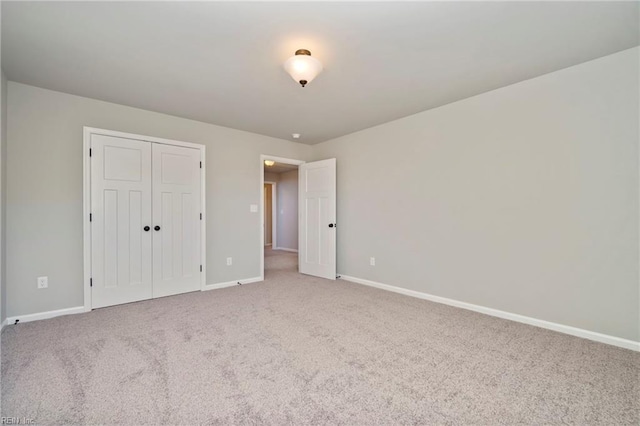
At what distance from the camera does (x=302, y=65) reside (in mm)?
2279

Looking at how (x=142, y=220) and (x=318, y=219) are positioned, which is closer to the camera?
(x=142, y=220)

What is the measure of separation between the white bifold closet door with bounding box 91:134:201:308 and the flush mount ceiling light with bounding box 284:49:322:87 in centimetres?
230

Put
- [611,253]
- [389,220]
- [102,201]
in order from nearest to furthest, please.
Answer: [611,253]
[102,201]
[389,220]

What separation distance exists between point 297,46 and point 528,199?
259 cm

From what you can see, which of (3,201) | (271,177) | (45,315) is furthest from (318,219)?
(271,177)

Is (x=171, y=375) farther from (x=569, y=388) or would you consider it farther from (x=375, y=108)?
(x=375, y=108)

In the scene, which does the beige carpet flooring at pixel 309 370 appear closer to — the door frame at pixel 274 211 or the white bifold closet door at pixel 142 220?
the white bifold closet door at pixel 142 220

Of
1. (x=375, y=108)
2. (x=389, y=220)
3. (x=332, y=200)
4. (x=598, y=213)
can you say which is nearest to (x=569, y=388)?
(x=598, y=213)

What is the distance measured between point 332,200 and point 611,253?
10.8 feet

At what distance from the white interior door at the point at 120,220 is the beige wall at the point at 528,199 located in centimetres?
318

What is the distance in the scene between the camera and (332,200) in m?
4.73

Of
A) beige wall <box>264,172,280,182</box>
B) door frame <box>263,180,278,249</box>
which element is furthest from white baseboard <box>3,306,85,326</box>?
beige wall <box>264,172,280,182</box>

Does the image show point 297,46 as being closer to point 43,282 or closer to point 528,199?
point 528,199

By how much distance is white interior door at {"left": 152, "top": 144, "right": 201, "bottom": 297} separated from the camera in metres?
3.71
